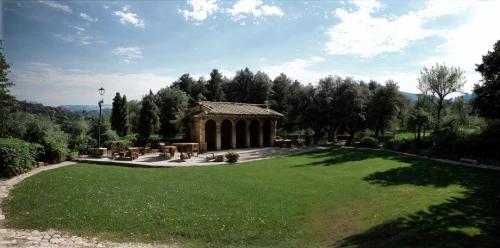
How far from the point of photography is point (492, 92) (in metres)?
18.2

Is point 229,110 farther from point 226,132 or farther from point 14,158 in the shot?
point 14,158

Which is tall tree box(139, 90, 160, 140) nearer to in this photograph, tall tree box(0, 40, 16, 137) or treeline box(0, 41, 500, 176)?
treeline box(0, 41, 500, 176)

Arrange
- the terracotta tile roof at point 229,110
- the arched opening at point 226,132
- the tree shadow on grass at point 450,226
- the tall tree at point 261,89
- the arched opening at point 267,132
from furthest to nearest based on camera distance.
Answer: the tall tree at point 261,89 → the arched opening at point 267,132 → the arched opening at point 226,132 → the terracotta tile roof at point 229,110 → the tree shadow on grass at point 450,226

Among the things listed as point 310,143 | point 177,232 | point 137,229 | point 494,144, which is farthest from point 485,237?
point 310,143

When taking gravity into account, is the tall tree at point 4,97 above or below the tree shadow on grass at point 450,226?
above

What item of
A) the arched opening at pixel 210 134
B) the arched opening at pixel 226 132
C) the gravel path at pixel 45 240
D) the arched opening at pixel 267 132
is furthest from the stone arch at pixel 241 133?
the gravel path at pixel 45 240

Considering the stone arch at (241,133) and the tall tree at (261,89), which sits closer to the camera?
the stone arch at (241,133)

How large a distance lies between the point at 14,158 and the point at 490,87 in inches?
1097

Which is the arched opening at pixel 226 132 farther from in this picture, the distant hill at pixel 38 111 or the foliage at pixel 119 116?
the foliage at pixel 119 116

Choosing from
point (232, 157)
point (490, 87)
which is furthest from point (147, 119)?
point (490, 87)

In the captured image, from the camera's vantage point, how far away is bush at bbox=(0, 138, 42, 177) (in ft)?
42.9

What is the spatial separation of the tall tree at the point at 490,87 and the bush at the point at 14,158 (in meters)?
27.5

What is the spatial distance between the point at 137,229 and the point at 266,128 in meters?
24.9

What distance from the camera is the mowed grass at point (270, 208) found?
22.9ft
